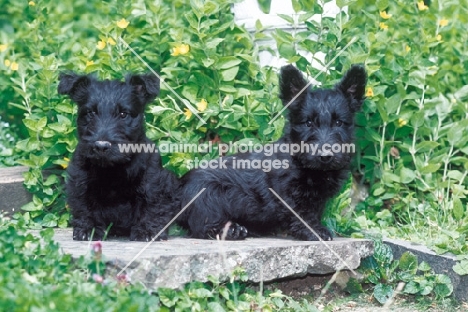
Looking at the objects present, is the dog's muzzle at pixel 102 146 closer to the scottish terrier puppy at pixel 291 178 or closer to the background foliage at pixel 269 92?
the scottish terrier puppy at pixel 291 178

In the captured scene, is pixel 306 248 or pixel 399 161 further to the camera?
pixel 399 161

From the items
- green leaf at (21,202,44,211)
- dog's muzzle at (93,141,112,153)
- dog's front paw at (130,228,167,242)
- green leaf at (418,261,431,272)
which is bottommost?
→ green leaf at (418,261,431,272)

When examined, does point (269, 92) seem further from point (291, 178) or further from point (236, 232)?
point (236, 232)

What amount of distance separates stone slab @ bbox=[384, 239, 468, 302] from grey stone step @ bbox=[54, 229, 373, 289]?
0.82 ft

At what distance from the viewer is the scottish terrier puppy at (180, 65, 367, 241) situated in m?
5.24

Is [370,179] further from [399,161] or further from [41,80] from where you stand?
[41,80]

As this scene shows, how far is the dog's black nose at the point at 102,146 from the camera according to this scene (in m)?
4.77

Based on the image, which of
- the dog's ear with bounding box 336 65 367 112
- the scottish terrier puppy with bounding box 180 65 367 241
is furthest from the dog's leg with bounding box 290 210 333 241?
the dog's ear with bounding box 336 65 367 112

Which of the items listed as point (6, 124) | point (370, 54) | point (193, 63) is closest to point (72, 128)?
point (193, 63)

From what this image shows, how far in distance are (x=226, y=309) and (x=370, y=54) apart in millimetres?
2736

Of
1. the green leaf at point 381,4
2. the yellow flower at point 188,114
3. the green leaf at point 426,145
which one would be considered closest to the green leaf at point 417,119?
the green leaf at point 426,145

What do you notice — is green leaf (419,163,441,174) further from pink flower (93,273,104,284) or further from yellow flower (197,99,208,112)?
pink flower (93,273,104,284)

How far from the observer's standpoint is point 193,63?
20.4ft

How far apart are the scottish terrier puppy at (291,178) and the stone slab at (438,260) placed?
0.54 metres
